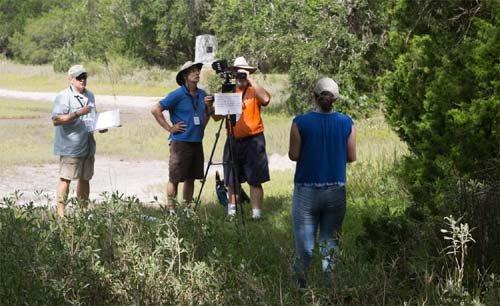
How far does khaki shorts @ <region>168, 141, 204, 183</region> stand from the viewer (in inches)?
379

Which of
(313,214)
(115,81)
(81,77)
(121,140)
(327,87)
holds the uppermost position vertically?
(327,87)

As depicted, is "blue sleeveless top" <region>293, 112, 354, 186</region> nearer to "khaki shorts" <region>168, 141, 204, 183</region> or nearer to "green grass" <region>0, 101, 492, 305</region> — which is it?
"green grass" <region>0, 101, 492, 305</region>

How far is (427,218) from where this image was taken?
5766 mm

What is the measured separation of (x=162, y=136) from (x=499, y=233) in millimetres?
17119

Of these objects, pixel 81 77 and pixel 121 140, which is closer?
pixel 81 77

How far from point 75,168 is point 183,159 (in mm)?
1127

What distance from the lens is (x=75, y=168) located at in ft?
31.2

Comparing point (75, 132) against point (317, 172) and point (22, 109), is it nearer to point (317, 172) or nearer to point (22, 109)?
point (317, 172)

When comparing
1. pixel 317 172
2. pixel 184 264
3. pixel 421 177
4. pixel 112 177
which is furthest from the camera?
pixel 112 177

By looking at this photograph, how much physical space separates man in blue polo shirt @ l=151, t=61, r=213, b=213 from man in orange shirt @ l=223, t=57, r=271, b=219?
41 cm

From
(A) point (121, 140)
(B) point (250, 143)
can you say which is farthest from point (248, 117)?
(A) point (121, 140)

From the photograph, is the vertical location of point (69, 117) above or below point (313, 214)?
above

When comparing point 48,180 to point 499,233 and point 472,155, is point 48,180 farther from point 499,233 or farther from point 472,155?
point 499,233

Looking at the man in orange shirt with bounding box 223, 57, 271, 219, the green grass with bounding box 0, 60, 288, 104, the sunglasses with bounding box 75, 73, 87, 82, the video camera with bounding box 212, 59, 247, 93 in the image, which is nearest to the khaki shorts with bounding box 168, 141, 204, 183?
the man in orange shirt with bounding box 223, 57, 271, 219
